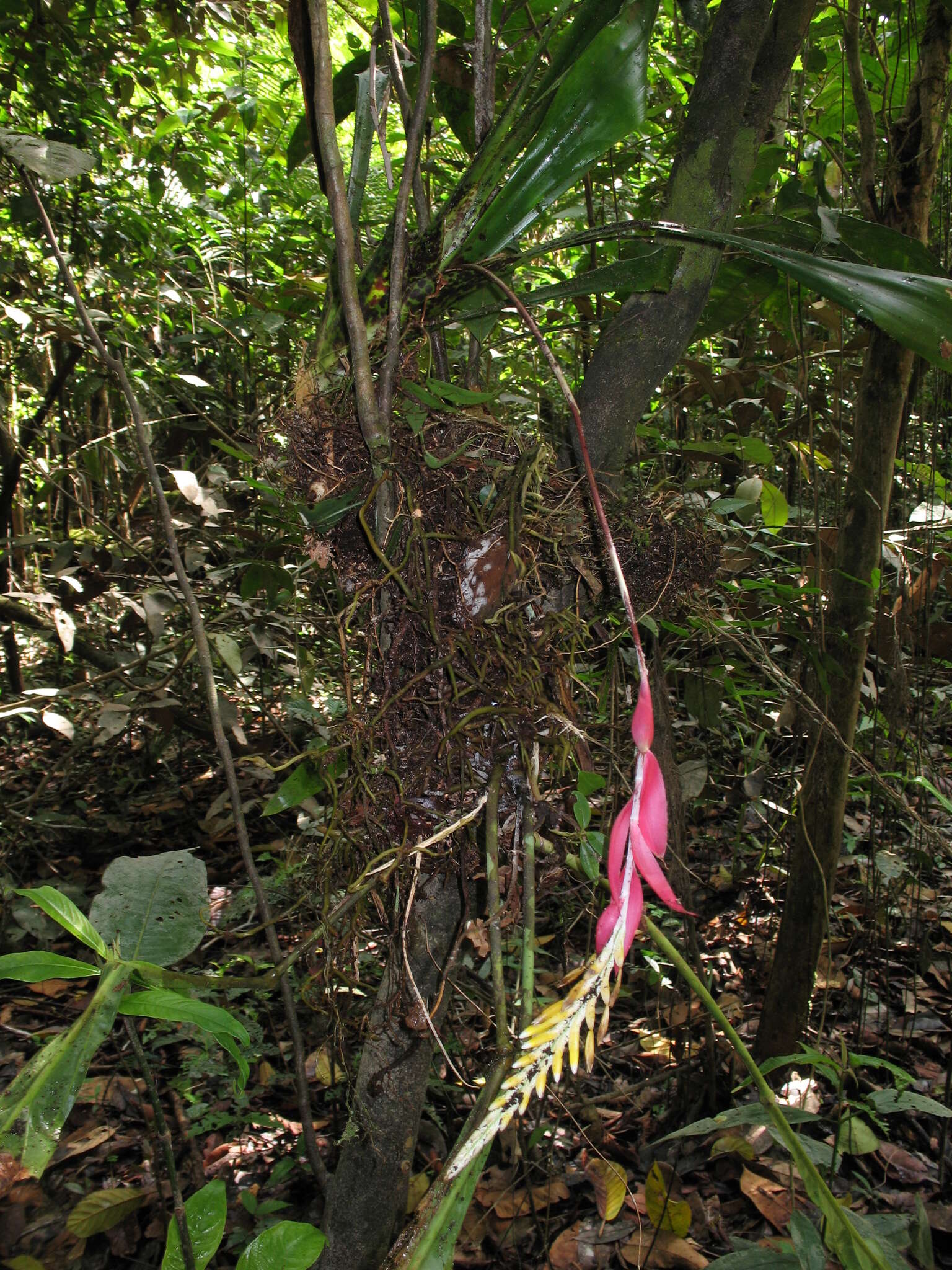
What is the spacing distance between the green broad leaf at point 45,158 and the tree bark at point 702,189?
65 cm

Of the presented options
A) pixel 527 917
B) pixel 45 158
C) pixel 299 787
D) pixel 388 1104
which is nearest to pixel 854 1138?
pixel 388 1104

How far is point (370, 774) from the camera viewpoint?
0.73 m

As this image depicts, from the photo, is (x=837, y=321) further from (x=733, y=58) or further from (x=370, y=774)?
(x=370, y=774)

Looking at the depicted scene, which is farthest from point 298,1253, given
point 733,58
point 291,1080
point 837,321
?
point 837,321

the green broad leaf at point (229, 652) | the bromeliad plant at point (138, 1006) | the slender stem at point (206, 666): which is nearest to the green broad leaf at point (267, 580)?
the green broad leaf at point (229, 652)

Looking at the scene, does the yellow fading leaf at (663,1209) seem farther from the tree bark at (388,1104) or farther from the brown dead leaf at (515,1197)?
the tree bark at (388,1104)

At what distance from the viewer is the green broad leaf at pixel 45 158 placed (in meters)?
0.93

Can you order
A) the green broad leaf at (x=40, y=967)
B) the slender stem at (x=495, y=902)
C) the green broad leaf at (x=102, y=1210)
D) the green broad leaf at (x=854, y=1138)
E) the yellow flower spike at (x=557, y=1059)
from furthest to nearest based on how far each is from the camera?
the green broad leaf at (x=102, y=1210) < the green broad leaf at (x=854, y=1138) < the slender stem at (x=495, y=902) < the green broad leaf at (x=40, y=967) < the yellow flower spike at (x=557, y=1059)

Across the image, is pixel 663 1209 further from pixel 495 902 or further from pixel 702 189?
pixel 702 189

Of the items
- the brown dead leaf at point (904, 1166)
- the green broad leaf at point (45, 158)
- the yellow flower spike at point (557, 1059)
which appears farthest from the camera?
the brown dead leaf at point (904, 1166)

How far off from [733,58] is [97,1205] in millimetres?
1682

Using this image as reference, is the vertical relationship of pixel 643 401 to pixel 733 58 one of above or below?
below

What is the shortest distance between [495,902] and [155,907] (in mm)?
264

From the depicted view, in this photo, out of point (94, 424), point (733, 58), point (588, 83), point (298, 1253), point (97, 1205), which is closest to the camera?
point (298, 1253)
